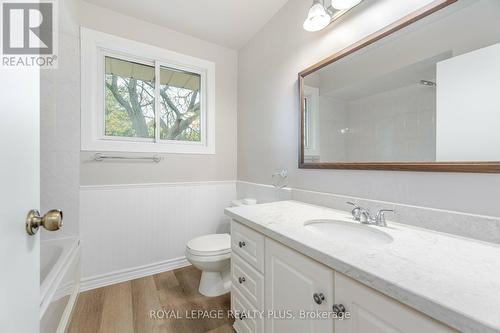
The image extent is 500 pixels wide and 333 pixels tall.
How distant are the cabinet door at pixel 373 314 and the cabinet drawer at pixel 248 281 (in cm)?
47

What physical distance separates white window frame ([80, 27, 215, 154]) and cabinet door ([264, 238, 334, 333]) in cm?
161

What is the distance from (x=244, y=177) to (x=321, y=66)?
1371mm

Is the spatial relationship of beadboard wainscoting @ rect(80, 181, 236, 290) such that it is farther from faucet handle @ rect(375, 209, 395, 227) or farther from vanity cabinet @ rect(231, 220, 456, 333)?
faucet handle @ rect(375, 209, 395, 227)

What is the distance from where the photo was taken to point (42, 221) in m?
0.59

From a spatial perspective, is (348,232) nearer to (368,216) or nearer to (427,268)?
(368,216)

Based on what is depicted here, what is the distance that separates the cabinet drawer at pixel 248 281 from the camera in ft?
3.56

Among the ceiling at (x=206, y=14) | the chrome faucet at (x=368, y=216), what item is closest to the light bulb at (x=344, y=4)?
the ceiling at (x=206, y=14)

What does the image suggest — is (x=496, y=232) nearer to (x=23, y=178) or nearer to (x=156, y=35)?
(x=23, y=178)

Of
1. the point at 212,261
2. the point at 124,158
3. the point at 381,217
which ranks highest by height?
the point at 124,158

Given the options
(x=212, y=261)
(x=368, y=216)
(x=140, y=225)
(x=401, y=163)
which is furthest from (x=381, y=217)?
(x=140, y=225)

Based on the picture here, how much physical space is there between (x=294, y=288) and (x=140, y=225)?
66.4 inches

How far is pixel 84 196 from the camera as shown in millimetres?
1801

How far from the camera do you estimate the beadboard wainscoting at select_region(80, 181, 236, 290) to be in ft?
5.98

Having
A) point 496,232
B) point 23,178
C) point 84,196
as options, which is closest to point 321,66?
point 496,232
